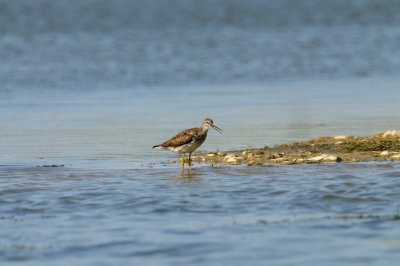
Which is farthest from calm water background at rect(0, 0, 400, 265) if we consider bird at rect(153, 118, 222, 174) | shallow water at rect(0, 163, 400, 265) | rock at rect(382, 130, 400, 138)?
rock at rect(382, 130, 400, 138)

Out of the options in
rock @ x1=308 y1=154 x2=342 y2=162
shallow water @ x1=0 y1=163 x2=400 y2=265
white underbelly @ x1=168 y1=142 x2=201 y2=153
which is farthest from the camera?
white underbelly @ x1=168 y1=142 x2=201 y2=153

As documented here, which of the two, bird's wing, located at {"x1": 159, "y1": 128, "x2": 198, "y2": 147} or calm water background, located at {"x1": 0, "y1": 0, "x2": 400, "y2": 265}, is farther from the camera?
bird's wing, located at {"x1": 159, "y1": 128, "x2": 198, "y2": 147}

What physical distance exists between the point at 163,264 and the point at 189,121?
1180 cm

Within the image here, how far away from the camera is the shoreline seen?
52.3ft

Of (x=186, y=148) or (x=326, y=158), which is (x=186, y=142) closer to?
(x=186, y=148)

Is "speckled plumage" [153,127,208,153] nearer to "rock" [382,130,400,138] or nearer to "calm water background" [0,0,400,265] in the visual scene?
→ "calm water background" [0,0,400,265]

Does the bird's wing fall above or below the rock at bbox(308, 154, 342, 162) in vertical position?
above

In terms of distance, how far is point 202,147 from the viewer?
18.7 meters

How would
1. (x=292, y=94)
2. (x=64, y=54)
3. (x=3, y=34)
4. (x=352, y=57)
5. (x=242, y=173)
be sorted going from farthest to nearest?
(x=3, y=34), (x=64, y=54), (x=352, y=57), (x=292, y=94), (x=242, y=173)

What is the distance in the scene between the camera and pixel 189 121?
21.8 m

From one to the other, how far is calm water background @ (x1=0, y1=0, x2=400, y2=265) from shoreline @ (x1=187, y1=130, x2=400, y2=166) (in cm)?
51

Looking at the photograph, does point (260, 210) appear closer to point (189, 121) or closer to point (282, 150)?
point (282, 150)

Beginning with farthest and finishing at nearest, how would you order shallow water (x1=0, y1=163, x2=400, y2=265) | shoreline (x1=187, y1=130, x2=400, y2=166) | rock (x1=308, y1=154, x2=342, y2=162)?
shoreline (x1=187, y1=130, x2=400, y2=166) → rock (x1=308, y1=154, x2=342, y2=162) → shallow water (x1=0, y1=163, x2=400, y2=265)

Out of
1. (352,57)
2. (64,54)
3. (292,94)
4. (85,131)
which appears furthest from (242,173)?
(64,54)
